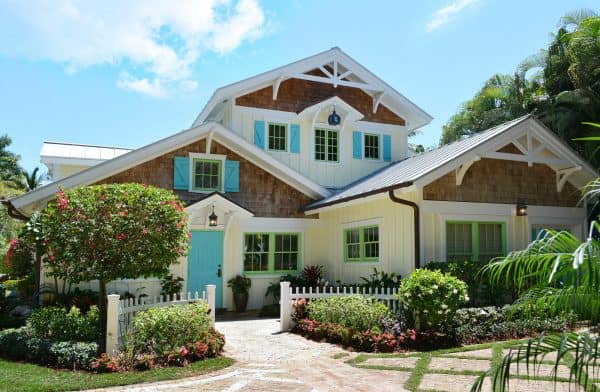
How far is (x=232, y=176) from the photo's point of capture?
46.8 ft

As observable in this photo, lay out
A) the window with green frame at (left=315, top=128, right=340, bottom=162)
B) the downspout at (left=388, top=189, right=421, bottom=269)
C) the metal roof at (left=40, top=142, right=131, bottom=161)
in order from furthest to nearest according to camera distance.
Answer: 1. the window with green frame at (left=315, top=128, right=340, bottom=162)
2. the metal roof at (left=40, top=142, right=131, bottom=161)
3. the downspout at (left=388, top=189, right=421, bottom=269)

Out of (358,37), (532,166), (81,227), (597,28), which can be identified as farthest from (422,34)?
(81,227)

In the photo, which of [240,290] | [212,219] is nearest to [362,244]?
[240,290]

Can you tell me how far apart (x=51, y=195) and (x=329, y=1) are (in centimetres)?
825

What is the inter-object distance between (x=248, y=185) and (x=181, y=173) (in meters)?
1.88

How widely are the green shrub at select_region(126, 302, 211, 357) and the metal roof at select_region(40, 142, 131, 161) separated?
9.84m

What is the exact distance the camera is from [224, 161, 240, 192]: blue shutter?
46.5ft

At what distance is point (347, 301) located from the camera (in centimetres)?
997

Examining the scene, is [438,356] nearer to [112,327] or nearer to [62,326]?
[112,327]

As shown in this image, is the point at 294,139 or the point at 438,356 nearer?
the point at 438,356

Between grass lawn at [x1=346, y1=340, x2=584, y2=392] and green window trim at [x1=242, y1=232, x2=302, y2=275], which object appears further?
green window trim at [x1=242, y1=232, x2=302, y2=275]

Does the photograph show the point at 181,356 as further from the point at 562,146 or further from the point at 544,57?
the point at 544,57

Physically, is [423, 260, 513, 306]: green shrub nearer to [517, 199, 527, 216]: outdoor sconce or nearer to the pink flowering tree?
[517, 199, 527, 216]: outdoor sconce

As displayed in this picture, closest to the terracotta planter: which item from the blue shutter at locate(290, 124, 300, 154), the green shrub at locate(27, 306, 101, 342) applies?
the green shrub at locate(27, 306, 101, 342)
